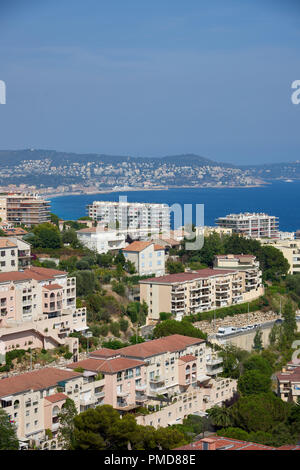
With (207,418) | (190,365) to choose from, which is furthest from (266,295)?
(207,418)

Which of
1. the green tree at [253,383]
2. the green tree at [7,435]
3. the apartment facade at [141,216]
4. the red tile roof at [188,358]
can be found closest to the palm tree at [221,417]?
the green tree at [253,383]

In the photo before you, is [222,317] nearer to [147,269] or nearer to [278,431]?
[147,269]

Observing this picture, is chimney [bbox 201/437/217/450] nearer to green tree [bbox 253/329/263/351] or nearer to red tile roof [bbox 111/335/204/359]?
red tile roof [bbox 111/335/204/359]

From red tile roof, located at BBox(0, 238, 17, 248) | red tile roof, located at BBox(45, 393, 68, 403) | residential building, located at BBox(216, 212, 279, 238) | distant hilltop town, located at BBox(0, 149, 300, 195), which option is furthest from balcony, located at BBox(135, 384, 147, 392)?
distant hilltop town, located at BBox(0, 149, 300, 195)

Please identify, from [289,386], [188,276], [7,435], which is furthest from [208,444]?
[188,276]

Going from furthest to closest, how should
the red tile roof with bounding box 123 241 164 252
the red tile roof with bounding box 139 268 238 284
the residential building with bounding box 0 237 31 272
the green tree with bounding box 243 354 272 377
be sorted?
the red tile roof with bounding box 123 241 164 252 < the red tile roof with bounding box 139 268 238 284 < the residential building with bounding box 0 237 31 272 < the green tree with bounding box 243 354 272 377

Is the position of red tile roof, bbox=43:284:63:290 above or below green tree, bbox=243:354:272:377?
above
